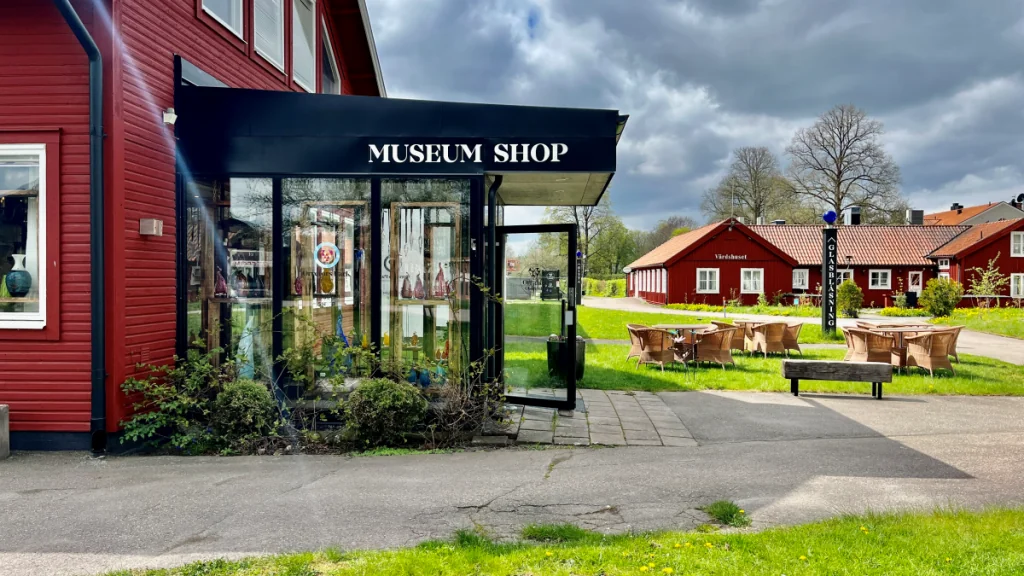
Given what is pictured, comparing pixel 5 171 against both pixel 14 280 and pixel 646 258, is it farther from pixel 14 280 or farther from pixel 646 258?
pixel 646 258

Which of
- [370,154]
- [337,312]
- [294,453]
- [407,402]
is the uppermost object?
[370,154]

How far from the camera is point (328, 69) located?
13070 mm

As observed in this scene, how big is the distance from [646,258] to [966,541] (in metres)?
41.1

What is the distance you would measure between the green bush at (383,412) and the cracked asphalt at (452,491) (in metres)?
0.44

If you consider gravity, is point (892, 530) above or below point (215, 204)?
below

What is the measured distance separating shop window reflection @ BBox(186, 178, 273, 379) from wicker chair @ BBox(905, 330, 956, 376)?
35.4 ft

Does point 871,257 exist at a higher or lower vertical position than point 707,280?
higher

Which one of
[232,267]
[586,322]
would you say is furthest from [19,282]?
[586,322]

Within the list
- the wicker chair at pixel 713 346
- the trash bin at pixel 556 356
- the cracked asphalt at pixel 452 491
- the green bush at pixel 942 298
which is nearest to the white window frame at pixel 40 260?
the cracked asphalt at pixel 452 491

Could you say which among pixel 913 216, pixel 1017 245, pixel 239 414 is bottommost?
pixel 239 414

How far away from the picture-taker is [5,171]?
6863 mm

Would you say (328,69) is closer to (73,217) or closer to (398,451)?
(73,217)

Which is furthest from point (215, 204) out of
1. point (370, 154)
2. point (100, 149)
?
point (370, 154)

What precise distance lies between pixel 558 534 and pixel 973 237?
1631 inches
